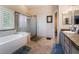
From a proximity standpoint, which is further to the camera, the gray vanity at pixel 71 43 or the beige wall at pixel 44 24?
the beige wall at pixel 44 24

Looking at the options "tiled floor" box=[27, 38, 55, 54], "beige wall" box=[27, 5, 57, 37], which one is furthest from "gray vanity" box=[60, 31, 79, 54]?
"beige wall" box=[27, 5, 57, 37]

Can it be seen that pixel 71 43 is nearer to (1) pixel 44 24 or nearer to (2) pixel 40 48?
(2) pixel 40 48

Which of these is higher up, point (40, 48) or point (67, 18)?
point (67, 18)

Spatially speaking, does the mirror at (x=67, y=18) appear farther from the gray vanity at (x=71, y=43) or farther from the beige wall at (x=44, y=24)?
the gray vanity at (x=71, y=43)

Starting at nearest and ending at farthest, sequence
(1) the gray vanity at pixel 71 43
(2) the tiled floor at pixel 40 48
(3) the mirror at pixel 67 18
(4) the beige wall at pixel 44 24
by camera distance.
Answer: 1. (1) the gray vanity at pixel 71 43
2. (2) the tiled floor at pixel 40 48
3. (3) the mirror at pixel 67 18
4. (4) the beige wall at pixel 44 24

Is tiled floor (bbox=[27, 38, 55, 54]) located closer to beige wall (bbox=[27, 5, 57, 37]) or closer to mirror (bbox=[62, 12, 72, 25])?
beige wall (bbox=[27, 5, 57, 37])

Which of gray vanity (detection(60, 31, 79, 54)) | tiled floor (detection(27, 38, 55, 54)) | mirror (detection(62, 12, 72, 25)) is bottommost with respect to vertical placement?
tiled floor (detection(27, 38, 55, 54))

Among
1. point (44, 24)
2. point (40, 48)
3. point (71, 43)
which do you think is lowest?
point (40, 48)

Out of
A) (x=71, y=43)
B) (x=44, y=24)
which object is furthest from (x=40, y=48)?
(x=44, y=24)

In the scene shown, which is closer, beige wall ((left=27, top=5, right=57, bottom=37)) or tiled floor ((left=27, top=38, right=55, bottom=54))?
tiled floor ((left=27, top=38, right=55, bottom=54))

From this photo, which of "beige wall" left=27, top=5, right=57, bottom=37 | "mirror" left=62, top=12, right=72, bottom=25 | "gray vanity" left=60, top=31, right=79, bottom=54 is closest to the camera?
"gray vanity" left=60, top=31, right=79, bottom=54

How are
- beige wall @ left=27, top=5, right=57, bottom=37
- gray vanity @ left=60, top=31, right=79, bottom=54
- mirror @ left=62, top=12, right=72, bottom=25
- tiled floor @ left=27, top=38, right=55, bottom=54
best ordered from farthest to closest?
beige wall @ left=27, top=5, right=57, bottom=37 → mirror @ left=62, top=12, right=72, bottom=25 → tiled floor @ left=27, top=38, right=55, bottom=54 → gray vanity @ left=60, top=31, right=79, bottom=54

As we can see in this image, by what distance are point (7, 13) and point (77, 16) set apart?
2.47 meters

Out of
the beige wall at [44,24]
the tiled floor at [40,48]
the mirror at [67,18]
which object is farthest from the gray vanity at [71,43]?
the beige wall at [44,24]
